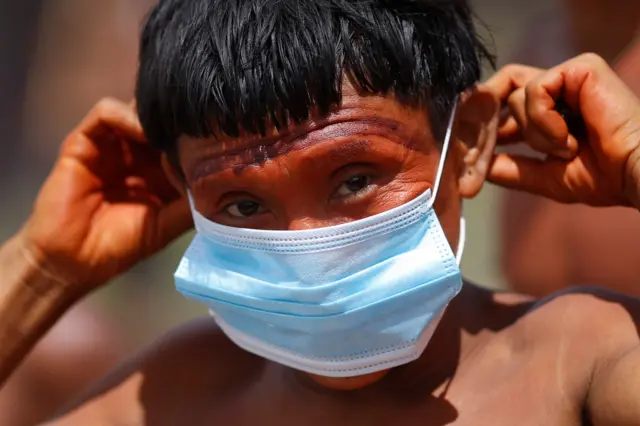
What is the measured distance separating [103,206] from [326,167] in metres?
0.61

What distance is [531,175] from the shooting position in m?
1.45

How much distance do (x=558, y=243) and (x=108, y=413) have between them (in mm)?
958

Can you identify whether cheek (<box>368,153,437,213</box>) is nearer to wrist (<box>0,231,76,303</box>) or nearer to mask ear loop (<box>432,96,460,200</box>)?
mask ear loop (<box>432,96,460,200</box>)

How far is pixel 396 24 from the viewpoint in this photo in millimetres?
1289

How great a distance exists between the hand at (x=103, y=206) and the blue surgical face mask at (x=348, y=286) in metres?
0.34

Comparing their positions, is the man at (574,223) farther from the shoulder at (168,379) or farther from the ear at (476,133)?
the shoulder at (168,379)

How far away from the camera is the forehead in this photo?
48.0 inches

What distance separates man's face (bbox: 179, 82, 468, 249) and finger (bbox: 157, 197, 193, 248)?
0.32 m

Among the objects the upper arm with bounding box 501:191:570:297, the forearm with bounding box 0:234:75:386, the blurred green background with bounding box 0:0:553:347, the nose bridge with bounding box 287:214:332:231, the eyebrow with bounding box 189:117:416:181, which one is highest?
the eyebrow with bounding box 189:117:416:181

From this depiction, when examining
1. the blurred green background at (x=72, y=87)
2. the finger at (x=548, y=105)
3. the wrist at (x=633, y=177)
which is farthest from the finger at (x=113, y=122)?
the blurred green background at (x=72, y=87)

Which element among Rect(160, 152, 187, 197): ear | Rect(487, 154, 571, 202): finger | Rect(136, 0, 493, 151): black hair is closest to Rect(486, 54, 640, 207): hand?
Rect(487, 154, 571, 202): finger

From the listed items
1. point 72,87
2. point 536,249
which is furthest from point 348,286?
point 72,87

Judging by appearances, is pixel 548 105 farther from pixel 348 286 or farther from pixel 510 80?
pixel 348 286

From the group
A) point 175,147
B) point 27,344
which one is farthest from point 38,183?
point 175,147
